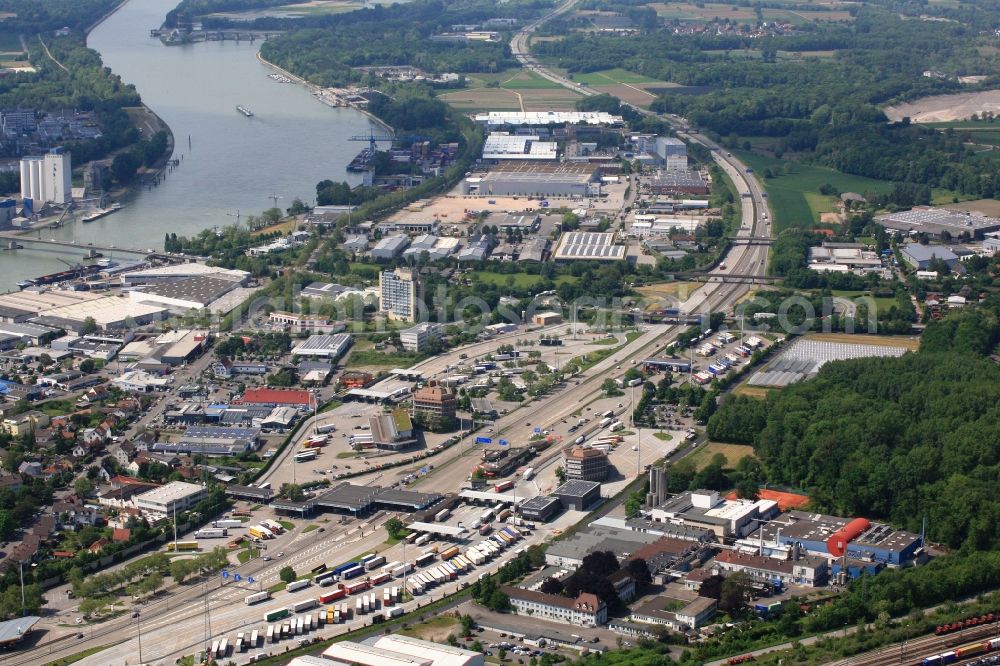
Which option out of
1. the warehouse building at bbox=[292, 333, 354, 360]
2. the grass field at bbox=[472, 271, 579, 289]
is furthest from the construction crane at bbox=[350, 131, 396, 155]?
the warehouse building at bbox=[292, 333, 354, 360]

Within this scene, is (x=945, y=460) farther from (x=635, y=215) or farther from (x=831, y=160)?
(x=831, y=160)

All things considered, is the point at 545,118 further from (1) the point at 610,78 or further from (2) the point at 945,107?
(2) the point at 945,107

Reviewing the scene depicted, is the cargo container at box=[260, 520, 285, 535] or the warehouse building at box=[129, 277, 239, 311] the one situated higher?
the cargo container at box=[260, 520, 285, 535]

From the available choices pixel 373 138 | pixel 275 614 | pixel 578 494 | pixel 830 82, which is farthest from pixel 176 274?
pixel 830 82

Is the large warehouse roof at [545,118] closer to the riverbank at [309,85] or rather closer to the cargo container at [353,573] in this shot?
the riverbank at [309,85]

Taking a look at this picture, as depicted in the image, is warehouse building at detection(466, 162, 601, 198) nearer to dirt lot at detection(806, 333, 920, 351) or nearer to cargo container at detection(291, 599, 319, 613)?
dirt lot at detection(806, 333, 920, 351)

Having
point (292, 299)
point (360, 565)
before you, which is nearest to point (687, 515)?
point (360, 565)
